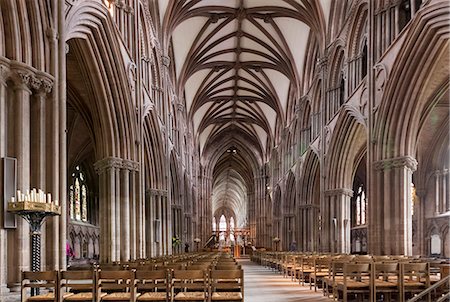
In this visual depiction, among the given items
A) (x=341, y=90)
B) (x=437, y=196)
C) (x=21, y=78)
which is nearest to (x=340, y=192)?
(x=341, y=90)

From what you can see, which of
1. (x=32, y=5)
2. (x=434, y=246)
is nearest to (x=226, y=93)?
(x=434, y=246)

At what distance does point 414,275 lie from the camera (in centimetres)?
995

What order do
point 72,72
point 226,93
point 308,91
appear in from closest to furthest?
point 72,72
point 308,91
point 226,93

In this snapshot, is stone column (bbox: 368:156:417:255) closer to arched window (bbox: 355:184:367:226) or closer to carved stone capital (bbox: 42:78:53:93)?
carved stone capital (bbox: 42:78:53:93)

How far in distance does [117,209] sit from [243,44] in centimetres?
2181

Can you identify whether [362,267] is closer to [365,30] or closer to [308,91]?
[365,30]

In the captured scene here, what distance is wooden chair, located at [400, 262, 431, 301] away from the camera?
31.0 feet

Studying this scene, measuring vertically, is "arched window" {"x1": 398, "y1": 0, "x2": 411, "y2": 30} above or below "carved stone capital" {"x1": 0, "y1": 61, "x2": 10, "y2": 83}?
above

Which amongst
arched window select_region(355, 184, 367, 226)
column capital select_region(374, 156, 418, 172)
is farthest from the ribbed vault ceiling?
column capital select_region(374, 156, 418, 172)

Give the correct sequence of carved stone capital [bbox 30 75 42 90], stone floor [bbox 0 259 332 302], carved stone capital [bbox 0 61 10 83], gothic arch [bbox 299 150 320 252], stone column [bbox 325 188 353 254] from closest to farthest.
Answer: carved stone capital [bbox 0 61 10 83]
carved stone capital [bbox 30 75 42 90]
stone floor [bbox 0 259 332 302]
stone column [bbox 325 188 353 254]
gothic arch [bbox 299 150 320 252]

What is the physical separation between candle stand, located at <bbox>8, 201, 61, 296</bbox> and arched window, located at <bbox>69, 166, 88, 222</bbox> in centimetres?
2154

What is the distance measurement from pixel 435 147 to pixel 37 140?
24111 millimetres

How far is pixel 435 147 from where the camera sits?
1134 inches

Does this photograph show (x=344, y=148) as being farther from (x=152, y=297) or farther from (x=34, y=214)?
(x=34, y=214)
